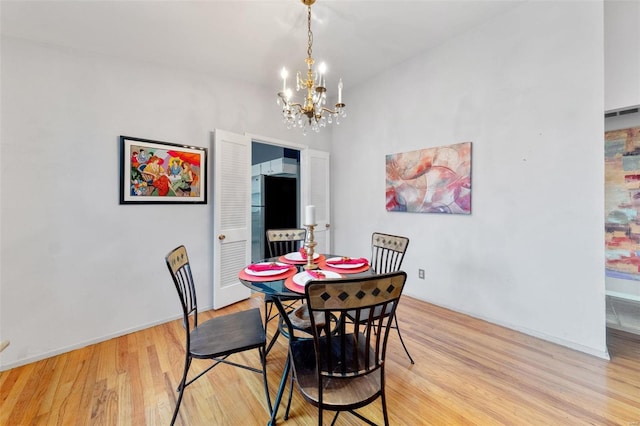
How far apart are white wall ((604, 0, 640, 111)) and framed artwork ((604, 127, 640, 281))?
2.69ft

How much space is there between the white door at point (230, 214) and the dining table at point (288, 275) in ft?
4.45

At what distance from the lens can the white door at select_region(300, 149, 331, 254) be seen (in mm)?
4059

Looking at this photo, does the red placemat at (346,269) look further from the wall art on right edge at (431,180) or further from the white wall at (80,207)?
the white wall at (80,207)

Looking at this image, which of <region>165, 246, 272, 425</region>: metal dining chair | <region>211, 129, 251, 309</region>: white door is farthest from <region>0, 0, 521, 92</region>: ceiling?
<region>165, 246, 272, 425</region>: metal dining chair

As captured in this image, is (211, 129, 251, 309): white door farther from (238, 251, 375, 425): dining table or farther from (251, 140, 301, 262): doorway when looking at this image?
(251, 140, 301, 262): doorway

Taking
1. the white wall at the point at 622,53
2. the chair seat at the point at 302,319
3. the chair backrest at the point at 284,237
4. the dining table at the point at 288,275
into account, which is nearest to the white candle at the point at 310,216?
the dining table at the point at 288,275

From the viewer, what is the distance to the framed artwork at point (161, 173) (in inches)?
105

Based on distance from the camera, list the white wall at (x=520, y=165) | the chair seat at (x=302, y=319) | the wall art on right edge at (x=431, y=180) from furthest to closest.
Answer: the wall art on right edge at (x=431, y=180) → the white wall at (x=520, y=165) → the chair seat at (x=302, y=319)

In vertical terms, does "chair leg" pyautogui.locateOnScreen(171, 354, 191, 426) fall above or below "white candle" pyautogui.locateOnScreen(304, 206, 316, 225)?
below

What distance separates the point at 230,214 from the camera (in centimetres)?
327

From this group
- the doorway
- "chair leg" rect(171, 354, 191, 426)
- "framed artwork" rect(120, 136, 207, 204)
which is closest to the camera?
"chair leg" rect(171, 354, 191, 426)

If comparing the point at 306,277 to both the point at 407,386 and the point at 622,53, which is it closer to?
the point at 407,386

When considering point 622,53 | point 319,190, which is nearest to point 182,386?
point 319,190

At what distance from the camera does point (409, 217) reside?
335 centimetres
